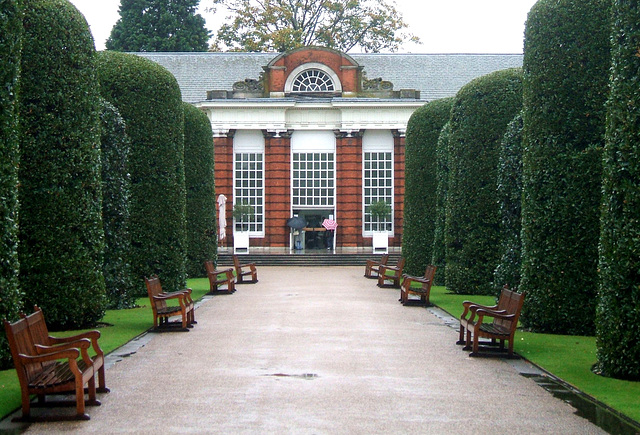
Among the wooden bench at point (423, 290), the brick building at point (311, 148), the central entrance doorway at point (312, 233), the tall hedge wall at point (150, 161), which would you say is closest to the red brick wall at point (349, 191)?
the brick building at point (311, 148)

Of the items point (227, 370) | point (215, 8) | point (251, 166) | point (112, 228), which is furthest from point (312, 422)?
point (215, 8)

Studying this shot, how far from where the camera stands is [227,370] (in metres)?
10.3

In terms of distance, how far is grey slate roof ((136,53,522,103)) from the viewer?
157 ft

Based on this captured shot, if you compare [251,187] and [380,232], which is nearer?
[380,232]

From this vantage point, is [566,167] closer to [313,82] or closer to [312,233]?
[313,82]

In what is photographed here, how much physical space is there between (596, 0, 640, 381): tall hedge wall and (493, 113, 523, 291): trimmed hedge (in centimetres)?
658

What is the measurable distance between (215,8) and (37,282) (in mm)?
43212

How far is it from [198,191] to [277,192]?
15.8m

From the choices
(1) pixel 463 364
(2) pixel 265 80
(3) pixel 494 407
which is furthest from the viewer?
(2) pixel 265 80

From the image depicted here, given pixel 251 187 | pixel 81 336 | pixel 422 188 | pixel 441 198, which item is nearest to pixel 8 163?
pixel 81 336

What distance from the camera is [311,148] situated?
148 feet

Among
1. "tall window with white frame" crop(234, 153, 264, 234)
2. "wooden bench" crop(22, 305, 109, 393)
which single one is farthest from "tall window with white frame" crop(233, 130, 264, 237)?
"wooden bench" crop(22, 305, 109, 393)

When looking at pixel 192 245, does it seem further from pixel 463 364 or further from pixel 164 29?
pixel 164 29

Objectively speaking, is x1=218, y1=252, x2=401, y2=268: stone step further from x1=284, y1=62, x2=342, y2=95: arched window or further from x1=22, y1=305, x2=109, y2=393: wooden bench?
x1=22, y1=305, x2=109, y2=393: wooden bench
